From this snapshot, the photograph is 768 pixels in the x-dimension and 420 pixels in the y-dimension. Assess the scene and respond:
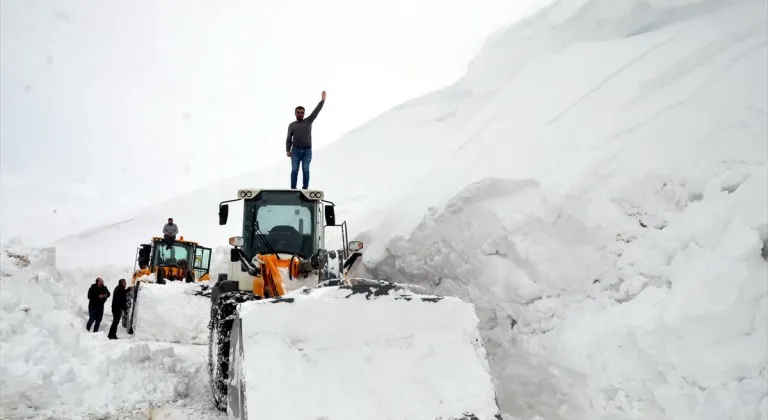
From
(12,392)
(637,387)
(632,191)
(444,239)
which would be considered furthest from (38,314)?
(632,191)

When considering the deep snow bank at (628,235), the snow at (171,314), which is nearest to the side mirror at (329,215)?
the deep snow bank at (628,235)

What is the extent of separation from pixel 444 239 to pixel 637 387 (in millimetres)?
2851

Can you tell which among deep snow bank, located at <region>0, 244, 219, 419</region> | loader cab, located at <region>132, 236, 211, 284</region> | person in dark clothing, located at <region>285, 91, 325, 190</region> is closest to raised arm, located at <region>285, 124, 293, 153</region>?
person in dark clothing, located at <region>285, 91, 325, 190</region>

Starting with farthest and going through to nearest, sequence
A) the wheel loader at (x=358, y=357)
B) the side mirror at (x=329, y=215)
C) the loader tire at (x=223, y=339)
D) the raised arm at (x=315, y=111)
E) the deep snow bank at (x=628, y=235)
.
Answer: the raised arm at (x=315, y=111)
the side mirror at (x=329, y=215)
the loader tire at (x=223, y=339)
the deep snow bank at (x=628, y=235)
the wheel loader at (x=358, y=357)

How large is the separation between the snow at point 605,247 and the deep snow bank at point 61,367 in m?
0.02

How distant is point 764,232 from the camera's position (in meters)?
3.77

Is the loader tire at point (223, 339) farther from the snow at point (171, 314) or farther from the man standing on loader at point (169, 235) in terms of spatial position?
the man standing on loader at point (169, 235)

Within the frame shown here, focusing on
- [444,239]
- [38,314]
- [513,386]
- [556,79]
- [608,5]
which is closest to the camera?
[513,386]

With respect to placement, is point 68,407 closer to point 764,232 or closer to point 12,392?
point 12,392

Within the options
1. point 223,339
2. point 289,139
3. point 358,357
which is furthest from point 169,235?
point 358,357

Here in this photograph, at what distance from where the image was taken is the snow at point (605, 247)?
3672mm

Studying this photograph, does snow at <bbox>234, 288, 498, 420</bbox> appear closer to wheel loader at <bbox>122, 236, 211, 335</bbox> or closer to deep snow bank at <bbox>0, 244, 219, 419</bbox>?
deep snow bank at <bbox>0, 244, 219, 419</bbox>

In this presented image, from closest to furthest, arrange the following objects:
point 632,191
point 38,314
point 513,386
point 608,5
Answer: point 513,386 < point 632,191 < point 38,314 < point 608,5

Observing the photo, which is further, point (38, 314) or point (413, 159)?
point (413, 159)
